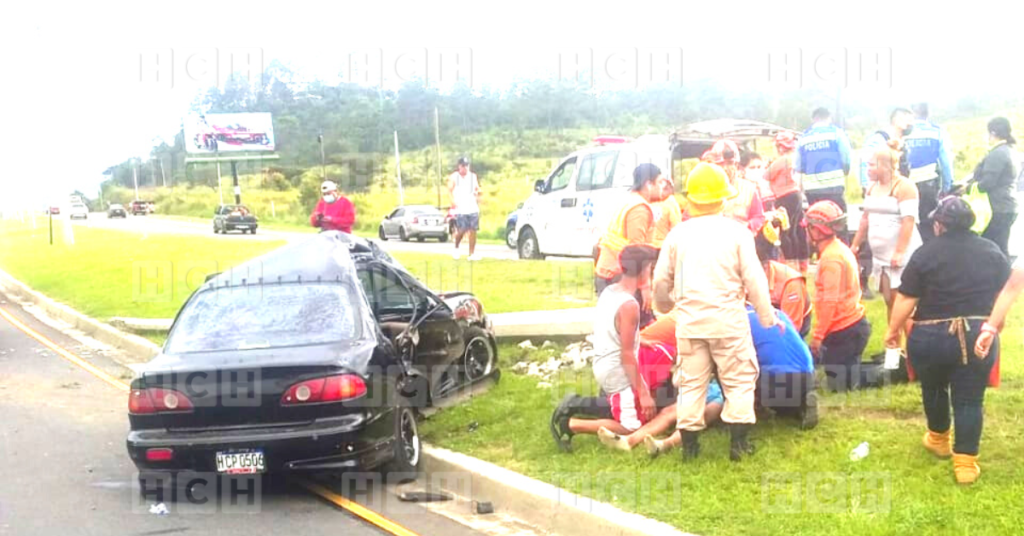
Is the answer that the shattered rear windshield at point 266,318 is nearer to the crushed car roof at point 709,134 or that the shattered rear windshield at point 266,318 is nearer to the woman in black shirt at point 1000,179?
the woman in black shirt at point 1000,179

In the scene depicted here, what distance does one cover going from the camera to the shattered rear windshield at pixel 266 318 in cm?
669

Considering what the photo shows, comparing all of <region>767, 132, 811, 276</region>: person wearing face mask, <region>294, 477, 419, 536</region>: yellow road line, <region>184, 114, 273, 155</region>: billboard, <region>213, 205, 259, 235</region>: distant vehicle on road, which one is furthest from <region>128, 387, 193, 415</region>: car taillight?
<region>184, 114, 273, 155</region>: billboard

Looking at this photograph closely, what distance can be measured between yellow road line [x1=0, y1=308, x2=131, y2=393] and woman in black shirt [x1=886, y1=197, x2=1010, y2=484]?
7304 millimetres

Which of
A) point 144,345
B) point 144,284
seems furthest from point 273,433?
point 144,284

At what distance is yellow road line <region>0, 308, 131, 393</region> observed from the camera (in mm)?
10888

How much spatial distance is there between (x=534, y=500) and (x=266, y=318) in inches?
93.6

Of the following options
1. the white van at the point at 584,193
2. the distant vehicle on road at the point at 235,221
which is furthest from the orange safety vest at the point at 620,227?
the distant vehicle on road at the point at 235,221

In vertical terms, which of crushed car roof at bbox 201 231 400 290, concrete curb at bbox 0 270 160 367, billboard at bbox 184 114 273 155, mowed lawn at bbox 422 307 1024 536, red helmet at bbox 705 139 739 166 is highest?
billboard at bbox 184 114 273 155

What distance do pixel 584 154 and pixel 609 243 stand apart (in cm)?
753

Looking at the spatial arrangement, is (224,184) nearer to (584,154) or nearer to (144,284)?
(144,284)

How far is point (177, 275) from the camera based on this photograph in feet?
66.7

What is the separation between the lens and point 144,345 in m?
12.5

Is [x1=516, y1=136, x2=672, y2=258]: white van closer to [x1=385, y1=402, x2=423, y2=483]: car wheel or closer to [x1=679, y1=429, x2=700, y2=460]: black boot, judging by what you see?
[x1=385, y1=402, x2=423, y2=483]: car wheel

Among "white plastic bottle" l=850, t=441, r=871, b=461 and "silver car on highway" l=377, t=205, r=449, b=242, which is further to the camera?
"silver car on highway" l=377, t=205, r=449, b=242
